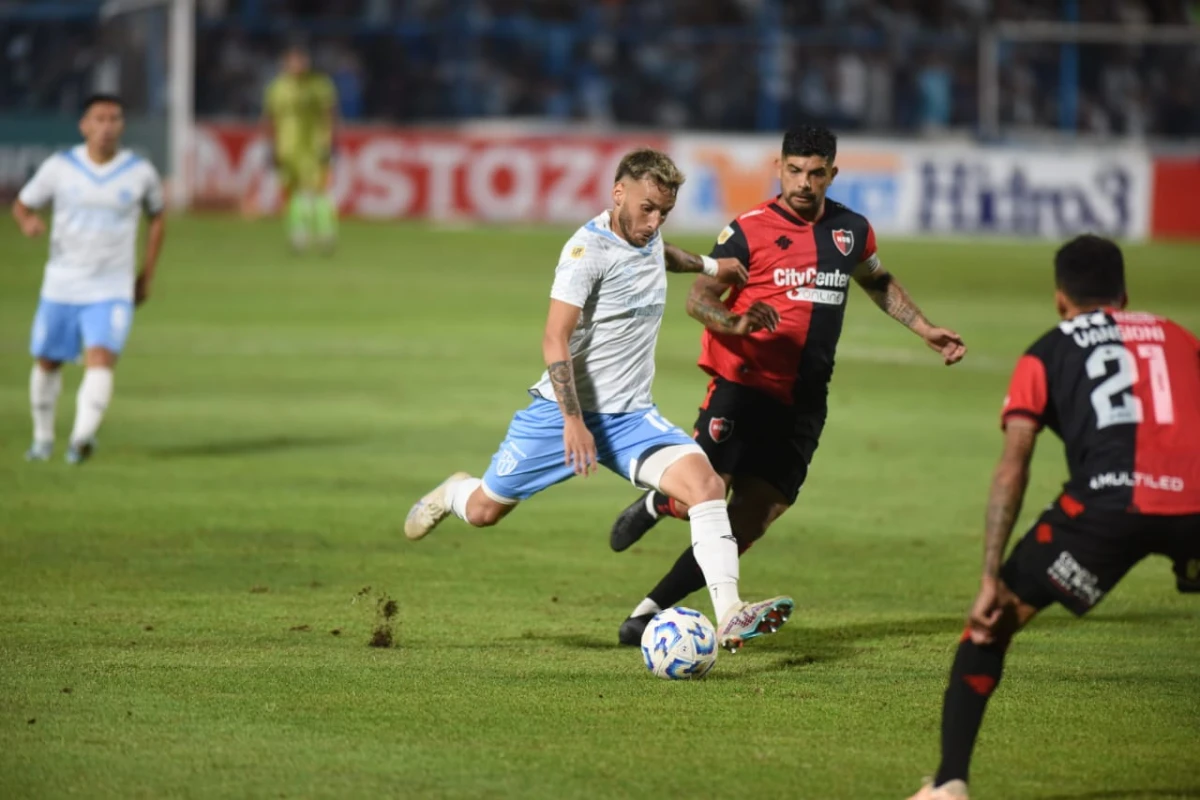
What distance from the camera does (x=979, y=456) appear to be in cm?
1331

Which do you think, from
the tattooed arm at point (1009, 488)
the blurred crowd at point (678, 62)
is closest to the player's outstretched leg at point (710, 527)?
the tattooed arm at point (1009, 488)

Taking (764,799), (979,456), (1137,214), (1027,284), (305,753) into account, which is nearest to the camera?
(764,799)

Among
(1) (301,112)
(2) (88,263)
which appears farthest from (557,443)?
(1) (301,112)

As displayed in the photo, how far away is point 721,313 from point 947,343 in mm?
930

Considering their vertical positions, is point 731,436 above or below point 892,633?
above

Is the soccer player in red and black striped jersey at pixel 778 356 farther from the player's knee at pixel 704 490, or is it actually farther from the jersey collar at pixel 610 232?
the player's knee at pixel 704 490

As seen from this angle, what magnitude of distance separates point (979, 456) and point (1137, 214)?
60.7ft

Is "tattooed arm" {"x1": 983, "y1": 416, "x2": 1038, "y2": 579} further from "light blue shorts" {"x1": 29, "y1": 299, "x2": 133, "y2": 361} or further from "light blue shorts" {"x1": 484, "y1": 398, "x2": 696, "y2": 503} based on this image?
"light blue shorts" {"x1": 29, "y1": 299, "x2": 133, "y2": 361}

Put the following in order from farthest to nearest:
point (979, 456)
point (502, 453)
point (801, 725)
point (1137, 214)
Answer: point (1137, 214) → point (979, 456) → point (502, 453) → point (801, 725)

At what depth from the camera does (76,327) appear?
12367mm

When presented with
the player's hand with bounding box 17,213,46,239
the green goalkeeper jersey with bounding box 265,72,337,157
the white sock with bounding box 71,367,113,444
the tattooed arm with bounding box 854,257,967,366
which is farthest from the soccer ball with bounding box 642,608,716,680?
the green goalkeeper jersey with bounding box 265,72,337,157

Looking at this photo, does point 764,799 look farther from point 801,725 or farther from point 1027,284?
point 1027,284

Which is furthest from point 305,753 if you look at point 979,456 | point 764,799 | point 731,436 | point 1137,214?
point 1137,214

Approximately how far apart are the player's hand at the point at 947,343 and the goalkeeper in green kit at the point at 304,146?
21086mm
